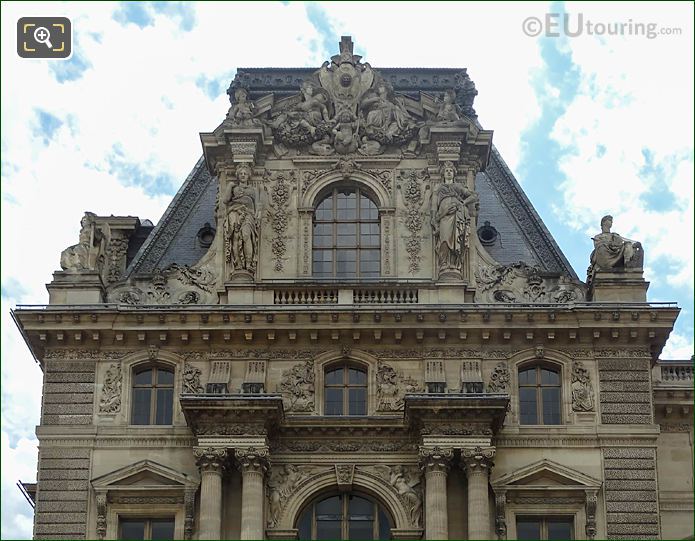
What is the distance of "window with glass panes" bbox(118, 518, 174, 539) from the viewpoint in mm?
41906

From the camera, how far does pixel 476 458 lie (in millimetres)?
41375

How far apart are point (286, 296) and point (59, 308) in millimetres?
6130

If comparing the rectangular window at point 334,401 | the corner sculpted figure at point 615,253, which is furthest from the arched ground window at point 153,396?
the corner sculpted figure at point 615,253

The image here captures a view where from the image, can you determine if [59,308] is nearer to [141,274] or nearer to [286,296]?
[141,274]

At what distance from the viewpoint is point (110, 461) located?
4253cm

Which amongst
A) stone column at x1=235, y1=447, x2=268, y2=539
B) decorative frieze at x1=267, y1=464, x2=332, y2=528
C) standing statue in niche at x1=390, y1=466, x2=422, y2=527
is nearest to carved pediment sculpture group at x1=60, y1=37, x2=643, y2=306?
stone column at x1=235, y1=447, x2=268, y2=539

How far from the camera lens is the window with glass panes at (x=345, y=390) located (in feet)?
142

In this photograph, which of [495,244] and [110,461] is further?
[495,244]

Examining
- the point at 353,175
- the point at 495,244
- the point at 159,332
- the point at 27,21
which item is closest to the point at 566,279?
the point at 495,244

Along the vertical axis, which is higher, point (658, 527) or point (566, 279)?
point (566, 279)

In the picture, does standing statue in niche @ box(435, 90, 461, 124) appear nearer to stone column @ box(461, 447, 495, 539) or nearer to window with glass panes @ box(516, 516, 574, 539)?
stone column @ box(461, 447, 495, 539)

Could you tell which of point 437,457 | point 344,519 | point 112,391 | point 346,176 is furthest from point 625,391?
point 112,391

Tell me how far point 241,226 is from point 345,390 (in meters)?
5.46

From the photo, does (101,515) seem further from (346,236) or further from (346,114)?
(346,114)
